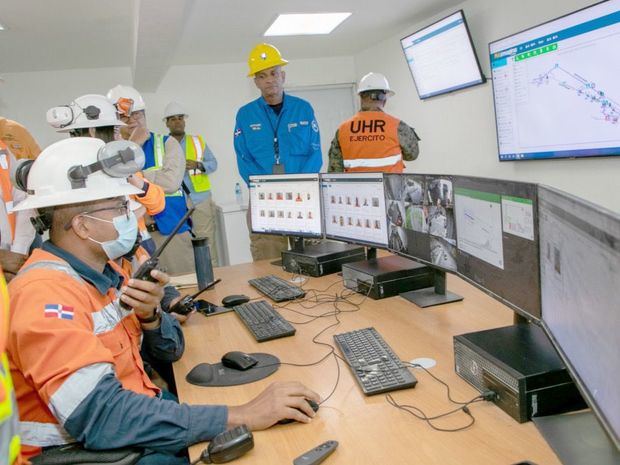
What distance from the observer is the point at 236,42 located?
502 cm

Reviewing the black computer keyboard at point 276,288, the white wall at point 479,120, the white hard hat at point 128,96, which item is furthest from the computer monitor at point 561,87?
the white hard hat at point 128,96

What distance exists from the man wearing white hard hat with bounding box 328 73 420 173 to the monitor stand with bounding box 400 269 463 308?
161 cm

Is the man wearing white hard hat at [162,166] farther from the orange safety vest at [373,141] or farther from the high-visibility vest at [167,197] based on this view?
the orange safety vest at [373,141]

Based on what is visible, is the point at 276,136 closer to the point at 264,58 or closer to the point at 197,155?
the point at 264,58

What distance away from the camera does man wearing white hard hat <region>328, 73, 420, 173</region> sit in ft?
11.3

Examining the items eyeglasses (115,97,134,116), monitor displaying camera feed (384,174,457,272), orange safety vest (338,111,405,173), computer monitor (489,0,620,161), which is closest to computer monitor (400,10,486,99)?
A: computer monitor (489,0,620,161)

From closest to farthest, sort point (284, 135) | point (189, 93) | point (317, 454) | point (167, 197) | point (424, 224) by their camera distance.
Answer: point (317, 454) → point (424, 224) → point (284, 135) → point (167, 197) → point (189, 93)

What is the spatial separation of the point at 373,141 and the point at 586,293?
2.74m

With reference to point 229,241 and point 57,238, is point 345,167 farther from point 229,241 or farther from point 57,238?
point 57,238

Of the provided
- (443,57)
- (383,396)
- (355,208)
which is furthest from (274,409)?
(443,57)

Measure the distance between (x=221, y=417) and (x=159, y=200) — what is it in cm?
164

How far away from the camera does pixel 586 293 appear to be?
80 centimetres

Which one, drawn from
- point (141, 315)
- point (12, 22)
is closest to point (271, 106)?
point (141, 315)

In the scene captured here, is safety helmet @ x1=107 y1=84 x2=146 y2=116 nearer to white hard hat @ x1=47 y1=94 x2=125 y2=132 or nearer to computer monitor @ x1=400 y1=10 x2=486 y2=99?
white hard hat @ x1=47 y1=94 x2=125 y2=132
